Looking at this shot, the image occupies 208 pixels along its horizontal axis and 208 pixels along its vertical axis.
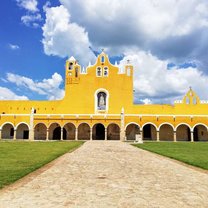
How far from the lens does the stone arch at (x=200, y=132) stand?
120 ft

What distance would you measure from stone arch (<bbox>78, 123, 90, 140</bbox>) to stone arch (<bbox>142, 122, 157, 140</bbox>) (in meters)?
8.09

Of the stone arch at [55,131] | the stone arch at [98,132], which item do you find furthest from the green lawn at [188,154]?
the stone arch at [55,131]

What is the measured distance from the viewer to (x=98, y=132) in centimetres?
3772

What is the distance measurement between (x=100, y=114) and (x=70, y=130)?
531 centimetres

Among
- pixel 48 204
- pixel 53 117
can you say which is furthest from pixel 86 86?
pixel 48 204

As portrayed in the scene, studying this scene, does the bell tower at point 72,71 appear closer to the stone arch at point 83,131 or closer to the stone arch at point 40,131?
the stone arch at point 83,131

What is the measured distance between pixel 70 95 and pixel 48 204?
35149mm

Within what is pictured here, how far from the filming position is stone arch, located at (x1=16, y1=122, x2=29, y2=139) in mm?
38469

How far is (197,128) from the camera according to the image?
123 feet

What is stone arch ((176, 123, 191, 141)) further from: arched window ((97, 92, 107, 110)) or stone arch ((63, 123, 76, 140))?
stone arch ((63, 123, 76, 140))

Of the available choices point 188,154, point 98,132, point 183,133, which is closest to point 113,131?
point 98,132

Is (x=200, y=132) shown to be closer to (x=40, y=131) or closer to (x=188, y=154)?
(x=40, y=131)

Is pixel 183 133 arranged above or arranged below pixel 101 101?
below

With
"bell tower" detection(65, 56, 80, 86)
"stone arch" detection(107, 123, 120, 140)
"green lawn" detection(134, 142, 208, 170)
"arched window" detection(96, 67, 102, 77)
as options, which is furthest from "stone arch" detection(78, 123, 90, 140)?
"green lawn" detection(134, 142, 208, 170)
